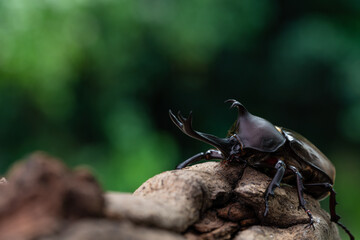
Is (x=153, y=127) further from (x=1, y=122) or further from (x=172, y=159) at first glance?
(x=1, y=122)

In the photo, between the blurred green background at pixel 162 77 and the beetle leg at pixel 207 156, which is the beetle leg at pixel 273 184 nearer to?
the beetle leg at pixel 207 156

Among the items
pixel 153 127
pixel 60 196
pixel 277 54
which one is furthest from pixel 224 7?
pixel 60 196

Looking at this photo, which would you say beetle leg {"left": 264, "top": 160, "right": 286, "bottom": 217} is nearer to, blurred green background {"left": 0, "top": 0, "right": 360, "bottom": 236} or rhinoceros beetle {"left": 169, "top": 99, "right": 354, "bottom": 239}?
rhinoceros beetle {"left": 169, "top": 99, "right": 354, "bottom": 239}

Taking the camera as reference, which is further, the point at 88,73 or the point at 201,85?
the point at 201,85

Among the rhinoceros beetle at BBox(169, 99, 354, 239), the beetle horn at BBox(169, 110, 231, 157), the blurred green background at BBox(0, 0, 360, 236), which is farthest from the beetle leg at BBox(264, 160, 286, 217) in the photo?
the blurred green background at BBox(0, 0, 360, 236)

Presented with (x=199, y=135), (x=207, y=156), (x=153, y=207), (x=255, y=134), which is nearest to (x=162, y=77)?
(x=207, y=156)

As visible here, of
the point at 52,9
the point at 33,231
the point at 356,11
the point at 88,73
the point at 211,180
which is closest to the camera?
the point at 33,231

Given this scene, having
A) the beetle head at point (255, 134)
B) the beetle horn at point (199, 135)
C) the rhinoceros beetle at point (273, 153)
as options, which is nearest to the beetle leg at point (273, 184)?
the rhinoceros beetle at point (273, 153)

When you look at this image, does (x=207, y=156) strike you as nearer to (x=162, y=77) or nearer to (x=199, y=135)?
(x=199, y=135)
